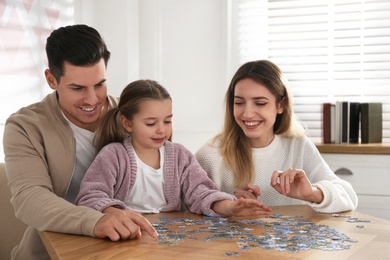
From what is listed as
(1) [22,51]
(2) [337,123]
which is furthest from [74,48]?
(2) [337,123]

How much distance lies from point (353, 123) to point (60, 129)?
9.05 ft

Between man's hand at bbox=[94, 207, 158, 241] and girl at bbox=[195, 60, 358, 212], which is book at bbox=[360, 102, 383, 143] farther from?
man's hand at bbox=[94, 207, 158, 241]

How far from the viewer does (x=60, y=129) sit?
8.77 feet

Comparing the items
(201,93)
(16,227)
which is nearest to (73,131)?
(16,227)

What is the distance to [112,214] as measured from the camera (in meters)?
2.07

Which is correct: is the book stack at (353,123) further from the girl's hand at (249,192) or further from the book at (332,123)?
the girl's hand at (249,192)

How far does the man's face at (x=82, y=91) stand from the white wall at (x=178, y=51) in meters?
2.45

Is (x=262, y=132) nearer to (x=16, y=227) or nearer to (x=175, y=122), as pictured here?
(x=16, y=227)

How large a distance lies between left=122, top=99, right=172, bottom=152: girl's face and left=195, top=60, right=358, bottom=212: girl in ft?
1.55

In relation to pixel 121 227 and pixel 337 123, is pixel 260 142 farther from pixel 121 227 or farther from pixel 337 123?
pixel 337 123

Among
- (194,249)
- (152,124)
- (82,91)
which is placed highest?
(82,91)

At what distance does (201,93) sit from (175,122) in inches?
12.7

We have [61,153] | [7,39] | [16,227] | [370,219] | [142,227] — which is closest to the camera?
[142,227]

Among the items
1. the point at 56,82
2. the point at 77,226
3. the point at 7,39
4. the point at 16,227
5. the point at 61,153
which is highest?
the point at 7,39
